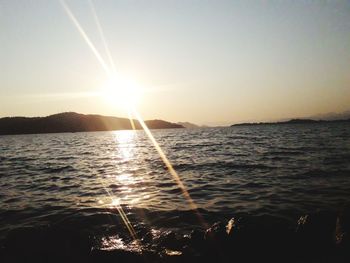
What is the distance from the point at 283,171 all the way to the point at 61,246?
17799 millimetres

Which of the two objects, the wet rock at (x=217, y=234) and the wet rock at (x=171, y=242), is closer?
the wet rock at (x=217, y=234)

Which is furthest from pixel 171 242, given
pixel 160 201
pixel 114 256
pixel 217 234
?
pixel 160 201

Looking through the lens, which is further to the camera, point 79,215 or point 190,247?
point 79,215

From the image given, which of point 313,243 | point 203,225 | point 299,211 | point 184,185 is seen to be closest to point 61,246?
point 203,225

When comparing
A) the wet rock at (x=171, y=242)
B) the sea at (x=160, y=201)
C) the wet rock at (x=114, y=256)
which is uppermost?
the wet rock at (x=114, y=256)

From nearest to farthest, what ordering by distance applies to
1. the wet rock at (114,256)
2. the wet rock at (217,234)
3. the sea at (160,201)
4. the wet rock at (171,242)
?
the wet rock at (114,256) < the wet rock at (217,234) < the wet rock at (171,242) < the sea at (160,201)

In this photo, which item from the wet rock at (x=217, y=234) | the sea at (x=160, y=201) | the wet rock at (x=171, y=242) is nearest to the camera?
the wet rock at (x=217, y=234)

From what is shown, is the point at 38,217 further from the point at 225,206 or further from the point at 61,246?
the point at 225,206

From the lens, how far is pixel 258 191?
54.4 feet

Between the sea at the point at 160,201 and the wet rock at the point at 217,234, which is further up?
the wet rock at the point at 217,234

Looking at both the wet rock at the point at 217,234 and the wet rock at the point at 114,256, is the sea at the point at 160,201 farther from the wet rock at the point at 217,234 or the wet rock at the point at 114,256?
the wet rock at the point at 217,234

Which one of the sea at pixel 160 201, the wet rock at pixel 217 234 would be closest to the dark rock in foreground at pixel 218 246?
the wet rock at pixel 217 234

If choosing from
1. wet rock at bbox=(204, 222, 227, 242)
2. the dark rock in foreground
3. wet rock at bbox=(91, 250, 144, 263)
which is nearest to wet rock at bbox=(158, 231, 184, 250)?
the dark rock in foreground

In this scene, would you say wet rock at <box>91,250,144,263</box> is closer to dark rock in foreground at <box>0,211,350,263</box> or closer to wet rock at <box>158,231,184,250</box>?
dark rock in foreground at <box>0,211,350,263</box>
